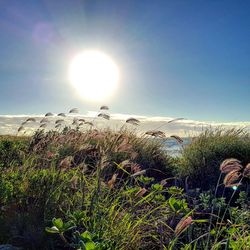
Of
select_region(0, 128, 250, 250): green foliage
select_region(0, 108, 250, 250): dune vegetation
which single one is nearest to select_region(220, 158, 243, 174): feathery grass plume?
select_region(0, 108, 250, 250): dune vegetation

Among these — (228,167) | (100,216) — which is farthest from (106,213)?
(228,167)

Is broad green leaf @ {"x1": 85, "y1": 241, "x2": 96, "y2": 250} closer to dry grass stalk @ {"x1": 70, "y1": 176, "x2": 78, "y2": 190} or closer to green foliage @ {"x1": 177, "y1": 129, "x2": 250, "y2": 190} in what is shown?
dry grass stalk @ {"x1": 70, "y1": 176, "x2": 78, "y2": 190}

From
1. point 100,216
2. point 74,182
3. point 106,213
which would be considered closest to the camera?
point 100,216

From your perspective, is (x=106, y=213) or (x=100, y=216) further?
(x=106, y=213)

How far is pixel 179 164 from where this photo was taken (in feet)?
31.4

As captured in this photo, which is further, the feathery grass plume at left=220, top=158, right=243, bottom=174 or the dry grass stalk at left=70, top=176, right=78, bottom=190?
the dry grass stalk at left=70, top=176, right=78, bottom=190

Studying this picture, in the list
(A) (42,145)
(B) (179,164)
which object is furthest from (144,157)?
(A) (42,145)

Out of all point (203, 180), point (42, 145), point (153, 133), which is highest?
point (153, 133)

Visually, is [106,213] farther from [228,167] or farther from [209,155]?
[209,155]

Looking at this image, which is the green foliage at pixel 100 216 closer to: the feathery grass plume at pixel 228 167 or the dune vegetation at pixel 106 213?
the dune vegetation at pixel 106 213

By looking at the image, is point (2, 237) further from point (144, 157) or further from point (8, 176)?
A: point (144, 157)

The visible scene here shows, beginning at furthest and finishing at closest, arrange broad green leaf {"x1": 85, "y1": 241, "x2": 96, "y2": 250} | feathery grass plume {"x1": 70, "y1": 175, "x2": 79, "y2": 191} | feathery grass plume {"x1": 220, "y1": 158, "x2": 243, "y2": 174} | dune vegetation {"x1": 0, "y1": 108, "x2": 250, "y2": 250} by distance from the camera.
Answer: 1. feathery grass plume {"x1": 70, "y1": 175, "x2": 79, "y2": 191}
2. dune vegetation {"x1": 0, "y1": 108, "x2": 250, "y2": 250}
3. feathery grass plume {"x1": 220, "y1": 158, "x2": 243, "y2": 174}
4. broad green leaf {"x1": 85, "y1": 241, "x2": 96, "y2": 250}

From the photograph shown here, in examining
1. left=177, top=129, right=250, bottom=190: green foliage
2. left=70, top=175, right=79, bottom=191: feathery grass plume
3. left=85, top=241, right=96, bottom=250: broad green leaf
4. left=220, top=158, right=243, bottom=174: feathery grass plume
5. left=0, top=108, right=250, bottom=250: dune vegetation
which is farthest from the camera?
left=177, top=129, right=250, bottom=190: green foliage

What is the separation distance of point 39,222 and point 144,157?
553 cm
